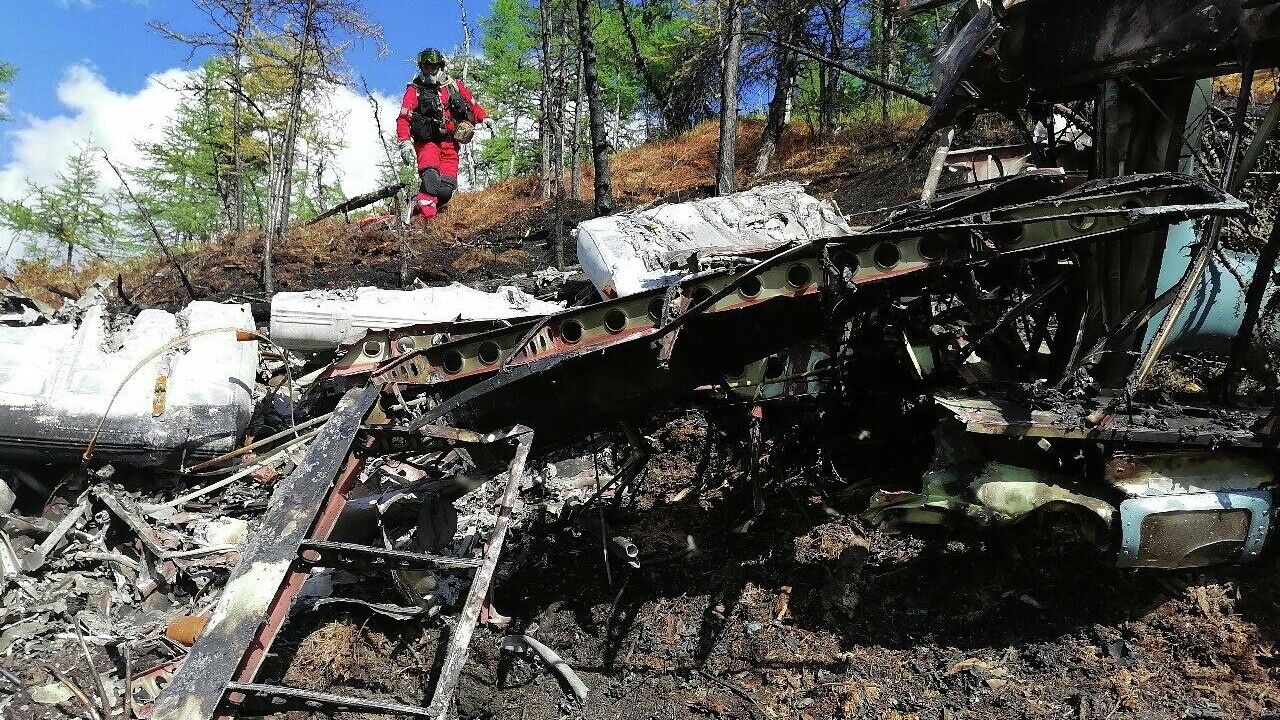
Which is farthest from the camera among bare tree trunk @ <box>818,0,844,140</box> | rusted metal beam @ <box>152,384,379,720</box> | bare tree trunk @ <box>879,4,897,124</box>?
bare tree trunk @ <box>879,4,897,124</box>

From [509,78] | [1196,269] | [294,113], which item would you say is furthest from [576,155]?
A: [509,78]

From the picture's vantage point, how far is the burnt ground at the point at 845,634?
3.72 m

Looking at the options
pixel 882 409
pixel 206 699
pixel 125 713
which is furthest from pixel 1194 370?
pixel 125 713

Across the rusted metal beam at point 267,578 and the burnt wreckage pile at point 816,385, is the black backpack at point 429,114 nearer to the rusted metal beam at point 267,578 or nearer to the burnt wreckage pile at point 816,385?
the burnt wreckage pile at point 816,385

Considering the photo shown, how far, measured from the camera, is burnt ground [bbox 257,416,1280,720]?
12.2 feet

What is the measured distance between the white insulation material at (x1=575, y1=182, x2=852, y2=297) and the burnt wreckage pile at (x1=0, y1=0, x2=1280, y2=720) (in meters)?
0.06

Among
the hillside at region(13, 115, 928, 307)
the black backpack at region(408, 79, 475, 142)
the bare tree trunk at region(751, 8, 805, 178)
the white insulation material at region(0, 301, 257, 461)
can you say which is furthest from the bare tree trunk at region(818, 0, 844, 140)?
the white insulation material at region(0, 301, 257, 461)

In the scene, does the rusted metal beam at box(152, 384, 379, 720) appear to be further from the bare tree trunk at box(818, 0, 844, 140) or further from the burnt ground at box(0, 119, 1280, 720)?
the bare tree trunk at box(818, 0, 844, 140)

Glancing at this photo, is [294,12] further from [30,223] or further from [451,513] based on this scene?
[30,223]

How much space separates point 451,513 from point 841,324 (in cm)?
274

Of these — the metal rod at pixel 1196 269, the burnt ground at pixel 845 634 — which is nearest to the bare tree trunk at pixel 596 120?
the burnt ground at pixel 845 634

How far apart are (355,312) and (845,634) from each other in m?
5.25

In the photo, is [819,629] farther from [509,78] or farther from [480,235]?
[509,78]

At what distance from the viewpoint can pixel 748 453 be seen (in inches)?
211
